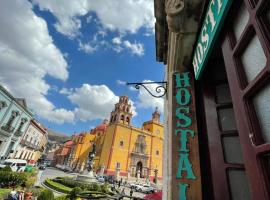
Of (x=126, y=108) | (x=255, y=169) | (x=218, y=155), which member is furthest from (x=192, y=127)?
(x=126, y=108)

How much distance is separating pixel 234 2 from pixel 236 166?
1462mm

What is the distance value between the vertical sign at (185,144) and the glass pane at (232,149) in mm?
343

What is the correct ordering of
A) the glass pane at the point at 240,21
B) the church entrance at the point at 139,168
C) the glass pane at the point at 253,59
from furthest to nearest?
the church entrance at the point at 139,168 < the glass pane at the point at 240,21 < the glass pane at the point at 253,59

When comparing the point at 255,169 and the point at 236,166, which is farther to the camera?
the point at 236,166

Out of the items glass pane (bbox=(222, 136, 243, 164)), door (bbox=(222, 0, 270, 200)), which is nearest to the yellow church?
glass pane (bbox=(222, 136, 243, 164))

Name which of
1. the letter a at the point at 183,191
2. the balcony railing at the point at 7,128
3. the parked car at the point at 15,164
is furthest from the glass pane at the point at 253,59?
the parked car at the point at 15,164

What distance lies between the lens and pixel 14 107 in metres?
21.8

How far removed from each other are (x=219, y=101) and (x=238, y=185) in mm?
948

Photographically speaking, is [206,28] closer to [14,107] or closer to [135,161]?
[14,107]

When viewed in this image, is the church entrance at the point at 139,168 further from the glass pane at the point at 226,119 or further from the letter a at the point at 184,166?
the glass pane at the point at 226,119

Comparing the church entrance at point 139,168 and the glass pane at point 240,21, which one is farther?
the church entrance at point 139,168

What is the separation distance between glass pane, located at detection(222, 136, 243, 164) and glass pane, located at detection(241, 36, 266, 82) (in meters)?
1.03

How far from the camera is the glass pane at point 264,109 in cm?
83

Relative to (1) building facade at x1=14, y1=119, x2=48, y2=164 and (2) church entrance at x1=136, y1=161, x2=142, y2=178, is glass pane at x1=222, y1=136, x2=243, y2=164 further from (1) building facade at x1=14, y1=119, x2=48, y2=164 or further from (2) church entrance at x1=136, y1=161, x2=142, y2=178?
(2) church entrance at x1=136, y1=161, x2=142, y2=178
